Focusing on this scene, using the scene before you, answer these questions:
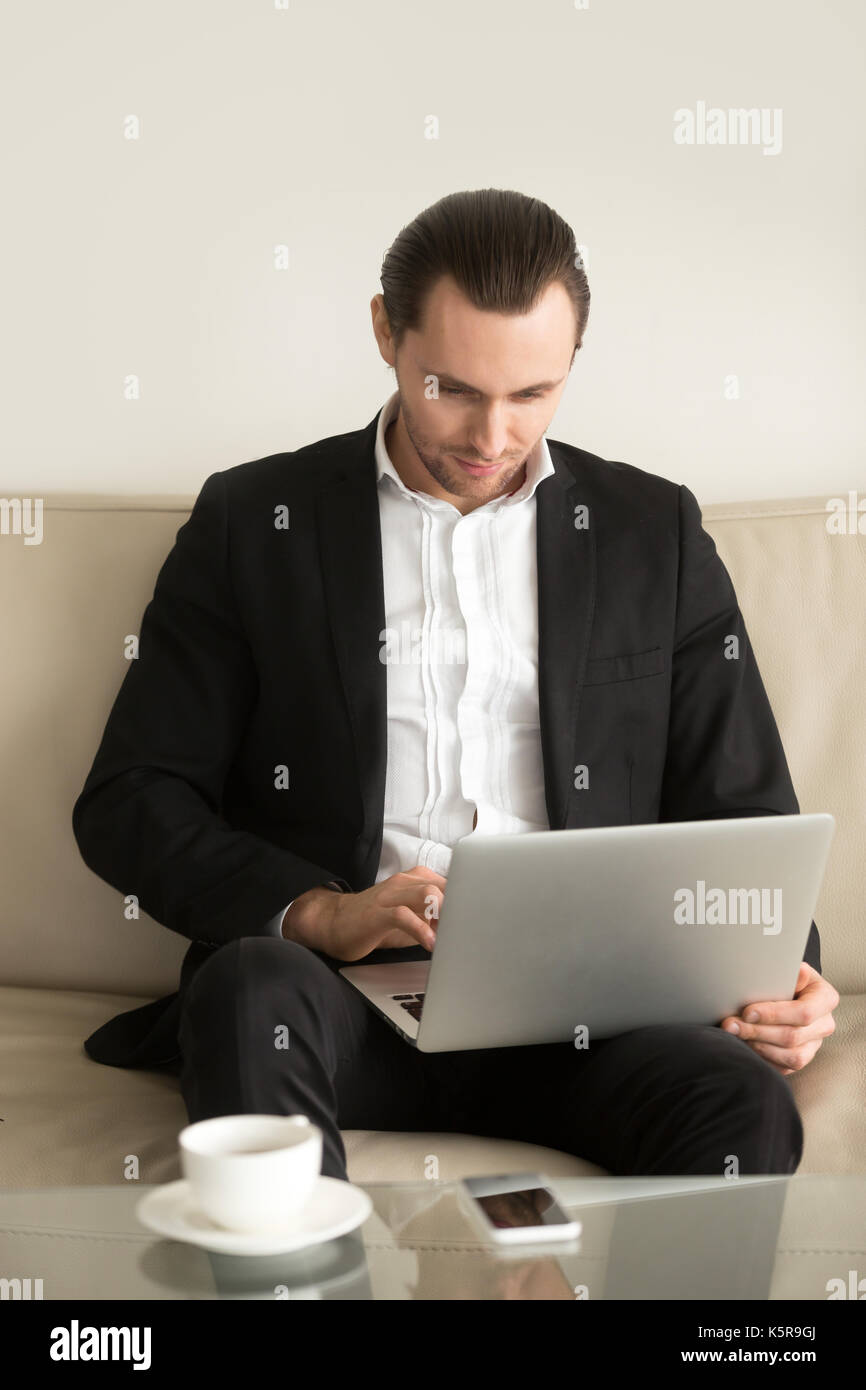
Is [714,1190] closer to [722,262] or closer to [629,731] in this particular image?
[629,731]

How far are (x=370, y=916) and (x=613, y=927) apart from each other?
0.30m

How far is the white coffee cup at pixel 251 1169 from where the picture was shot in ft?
2.67

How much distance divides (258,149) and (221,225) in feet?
0.39

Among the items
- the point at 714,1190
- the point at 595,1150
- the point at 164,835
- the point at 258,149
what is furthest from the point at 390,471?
the point at 714,1190

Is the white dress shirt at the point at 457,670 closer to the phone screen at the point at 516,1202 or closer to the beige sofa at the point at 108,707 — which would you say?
the beige sofa at the point at 108,707

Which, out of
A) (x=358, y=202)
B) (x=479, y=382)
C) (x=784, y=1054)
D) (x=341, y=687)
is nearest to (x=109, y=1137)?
(x=341, y=687)

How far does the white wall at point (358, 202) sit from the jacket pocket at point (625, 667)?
1.76 feet

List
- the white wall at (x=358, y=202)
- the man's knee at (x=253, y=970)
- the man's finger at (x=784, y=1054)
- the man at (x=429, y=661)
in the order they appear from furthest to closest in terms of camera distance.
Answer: the white wall at (x=358, y=202)
the man at (x=429, y=661)
the man's finger at (x=784, y=1054)
the man's knee at (x=253, y=970)

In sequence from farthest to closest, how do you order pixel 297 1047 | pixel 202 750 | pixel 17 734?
pixel 17 734
pixel 202 750
pixel 297 1047

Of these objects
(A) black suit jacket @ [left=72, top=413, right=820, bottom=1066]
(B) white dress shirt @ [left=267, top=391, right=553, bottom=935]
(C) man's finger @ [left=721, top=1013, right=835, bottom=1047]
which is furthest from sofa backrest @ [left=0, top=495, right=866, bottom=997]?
(C) man's finger @ [left=721, top=1013, right=835, bottom=1047]

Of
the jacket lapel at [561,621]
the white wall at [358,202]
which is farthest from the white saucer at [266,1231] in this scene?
the white wall at [358,202]

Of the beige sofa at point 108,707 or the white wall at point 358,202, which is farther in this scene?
the white wall at point 358,202

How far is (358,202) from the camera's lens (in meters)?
2.03

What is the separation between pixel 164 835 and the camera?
1517 mm
